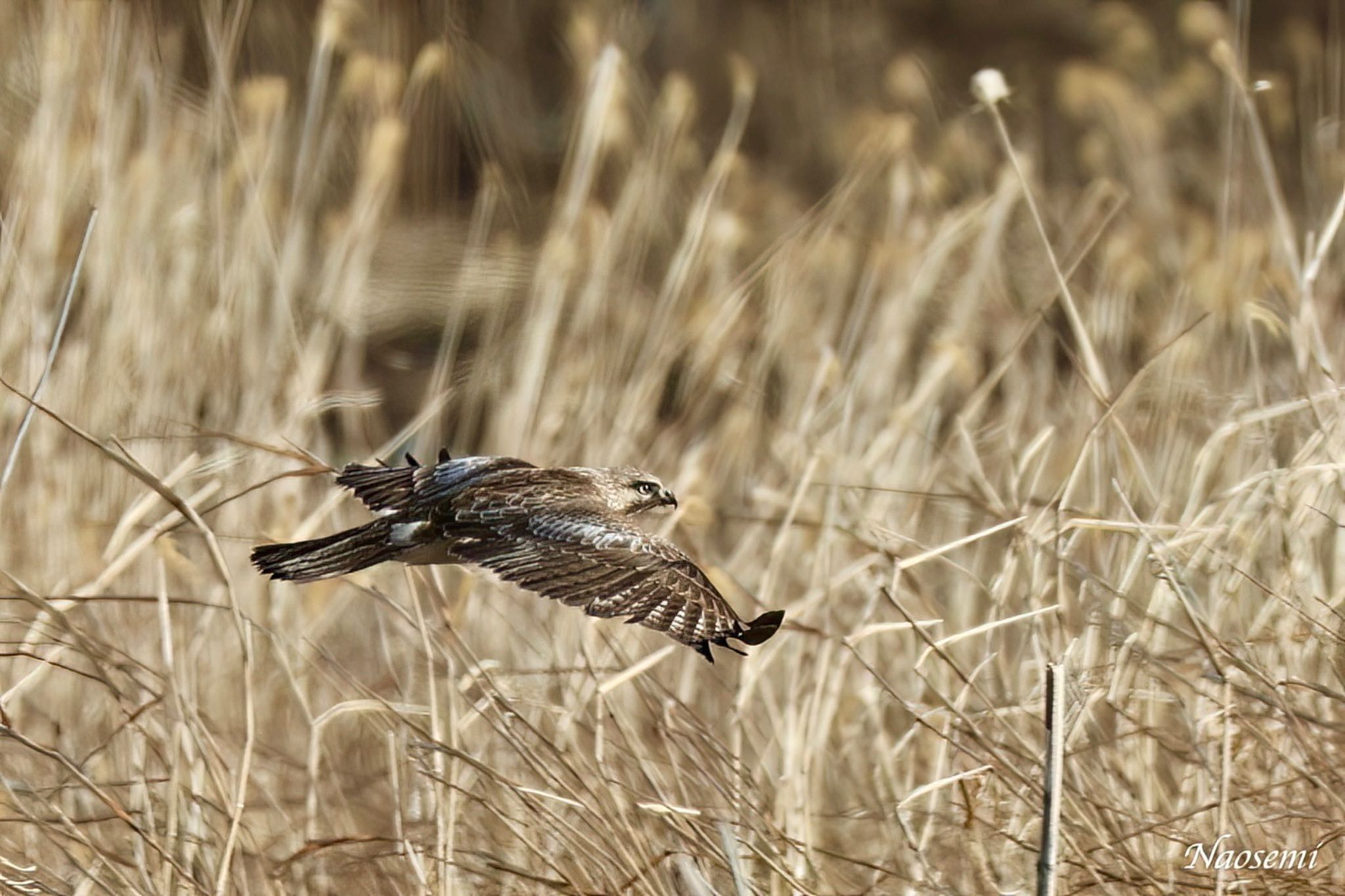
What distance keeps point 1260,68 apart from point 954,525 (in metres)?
2.87

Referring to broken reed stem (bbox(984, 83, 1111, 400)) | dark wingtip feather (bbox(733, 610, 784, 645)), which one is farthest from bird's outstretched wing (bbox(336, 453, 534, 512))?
broken reed stem (bbox(984, 83, 1111, 400))

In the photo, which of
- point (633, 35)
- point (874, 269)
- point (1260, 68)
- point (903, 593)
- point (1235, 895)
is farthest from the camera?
point (1260, 68)

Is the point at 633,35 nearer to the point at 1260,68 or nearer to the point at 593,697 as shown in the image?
the point at 593,697

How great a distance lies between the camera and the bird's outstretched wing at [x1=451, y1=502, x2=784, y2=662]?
3.42ft

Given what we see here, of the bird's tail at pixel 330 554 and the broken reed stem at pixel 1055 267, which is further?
the broken reed stem at pixel 1055 267

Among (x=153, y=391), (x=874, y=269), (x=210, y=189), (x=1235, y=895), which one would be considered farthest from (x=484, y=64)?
(x=1235, y=895)

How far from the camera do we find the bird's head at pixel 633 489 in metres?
1.34

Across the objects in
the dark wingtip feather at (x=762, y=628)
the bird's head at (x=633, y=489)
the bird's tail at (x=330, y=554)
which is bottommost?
the dark wingtip feather at (x=762, y=628)

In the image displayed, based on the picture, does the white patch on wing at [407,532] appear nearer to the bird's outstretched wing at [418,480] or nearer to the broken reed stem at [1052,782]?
the bird's outstretched wing at [418,480]

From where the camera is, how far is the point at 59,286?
2393 millimetres

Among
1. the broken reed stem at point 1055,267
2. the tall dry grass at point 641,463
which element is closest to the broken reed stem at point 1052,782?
the tall dry grass at point 641,463

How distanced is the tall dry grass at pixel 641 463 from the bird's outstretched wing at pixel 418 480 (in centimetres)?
6

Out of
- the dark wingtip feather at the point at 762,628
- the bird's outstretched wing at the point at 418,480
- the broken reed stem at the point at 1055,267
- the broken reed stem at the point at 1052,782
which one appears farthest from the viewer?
the broken reed stem at the point at 1055,267

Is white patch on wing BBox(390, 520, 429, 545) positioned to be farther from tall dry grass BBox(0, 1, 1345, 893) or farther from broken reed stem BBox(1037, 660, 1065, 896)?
broken reed stem BBox(1037, 660, 1065, 896)
